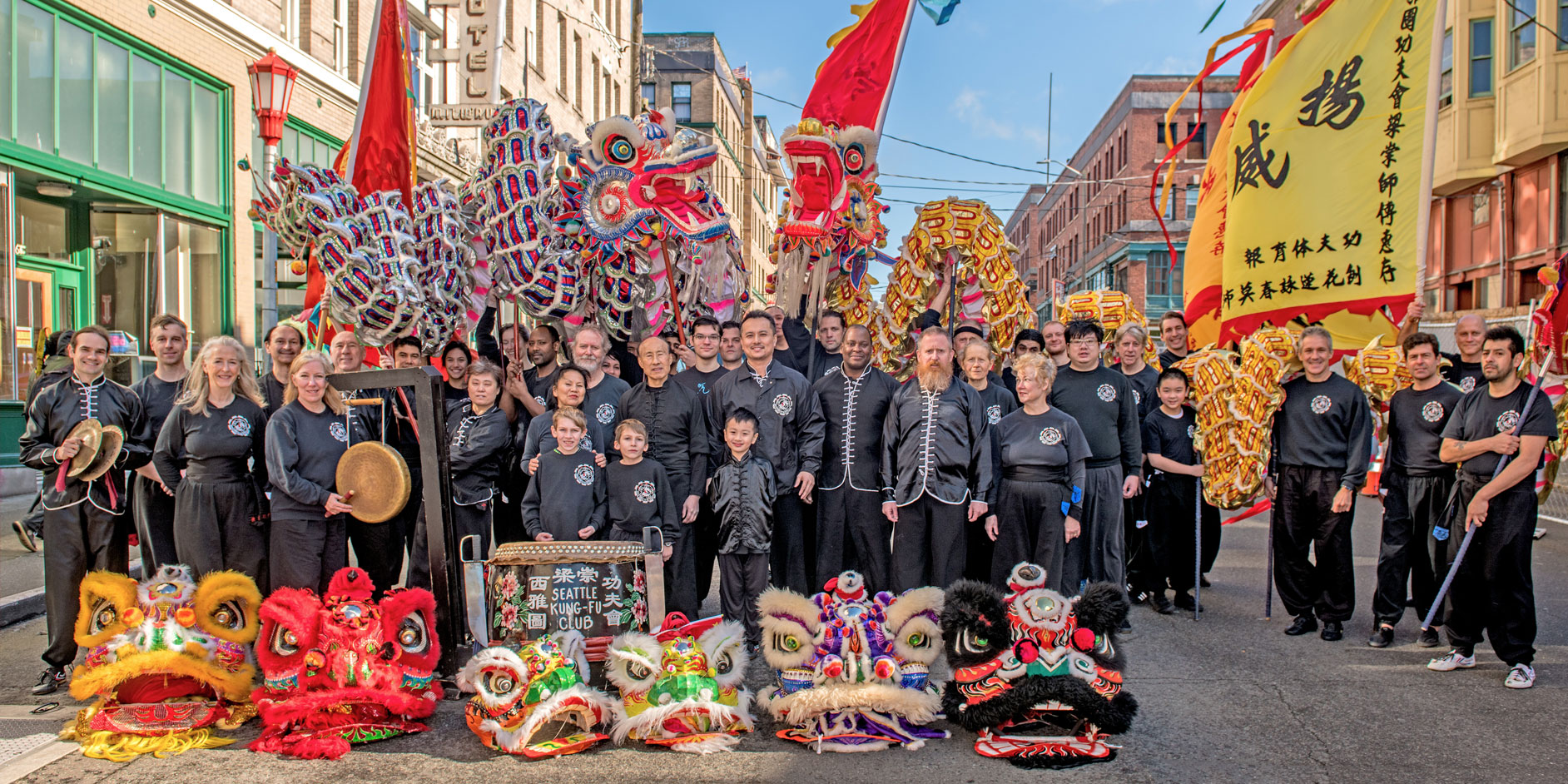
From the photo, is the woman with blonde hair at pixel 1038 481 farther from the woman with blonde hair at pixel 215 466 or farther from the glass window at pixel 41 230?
the glass window at pixel 41 230

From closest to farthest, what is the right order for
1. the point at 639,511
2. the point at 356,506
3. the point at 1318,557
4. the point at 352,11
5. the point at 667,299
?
1. the point at 356,506
2. the point at 639,511
3. the point at 1318,557
4. the point at 667,299
5. the point at 352,11

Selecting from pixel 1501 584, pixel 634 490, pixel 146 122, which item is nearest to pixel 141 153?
pixel 146 122

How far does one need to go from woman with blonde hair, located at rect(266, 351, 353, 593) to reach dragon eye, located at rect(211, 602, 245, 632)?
32 cm

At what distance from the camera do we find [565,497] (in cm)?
521

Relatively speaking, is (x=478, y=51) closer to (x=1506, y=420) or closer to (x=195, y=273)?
(x=195, y=273)

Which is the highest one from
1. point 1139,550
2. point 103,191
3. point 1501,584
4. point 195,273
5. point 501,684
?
point 103,191

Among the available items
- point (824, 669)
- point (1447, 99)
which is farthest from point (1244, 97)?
point (1447, 99)

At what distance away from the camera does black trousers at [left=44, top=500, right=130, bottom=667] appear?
196 inches

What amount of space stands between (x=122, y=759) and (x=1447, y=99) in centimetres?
2262

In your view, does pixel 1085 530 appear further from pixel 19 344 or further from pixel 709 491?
pixel 19 344

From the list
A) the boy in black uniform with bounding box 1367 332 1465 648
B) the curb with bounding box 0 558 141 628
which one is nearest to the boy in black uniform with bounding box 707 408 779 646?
the boy in black uniform with bounding box 1367 332 1465 648

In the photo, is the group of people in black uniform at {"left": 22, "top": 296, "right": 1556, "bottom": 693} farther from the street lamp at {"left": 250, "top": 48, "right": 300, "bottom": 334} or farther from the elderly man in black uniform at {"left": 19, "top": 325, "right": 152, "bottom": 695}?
the street lamp at {"left": 250, "top": 48, "right": 300, "bottom": 334}

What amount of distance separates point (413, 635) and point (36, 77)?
922cm

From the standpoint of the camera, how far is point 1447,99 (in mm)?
19625
